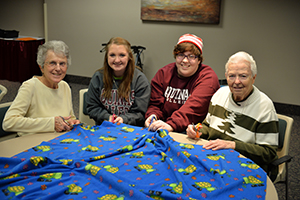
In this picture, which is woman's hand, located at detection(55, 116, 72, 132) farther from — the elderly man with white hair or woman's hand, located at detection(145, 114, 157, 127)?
the elderly man with white hair

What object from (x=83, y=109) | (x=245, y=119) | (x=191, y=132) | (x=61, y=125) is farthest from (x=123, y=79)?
(x=245, y=119)

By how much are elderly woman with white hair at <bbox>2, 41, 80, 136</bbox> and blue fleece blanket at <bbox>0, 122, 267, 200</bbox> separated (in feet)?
Result: 0.68

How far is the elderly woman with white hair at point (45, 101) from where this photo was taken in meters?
1.97

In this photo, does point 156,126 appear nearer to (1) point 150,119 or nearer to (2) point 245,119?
(1) point 150,119

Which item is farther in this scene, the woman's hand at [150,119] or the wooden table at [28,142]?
the woman's hand at [150,119]

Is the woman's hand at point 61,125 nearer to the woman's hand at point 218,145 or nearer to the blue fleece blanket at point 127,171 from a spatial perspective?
the blue fleece blanket at point 127,171

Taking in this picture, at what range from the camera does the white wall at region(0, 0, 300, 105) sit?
5.06 m

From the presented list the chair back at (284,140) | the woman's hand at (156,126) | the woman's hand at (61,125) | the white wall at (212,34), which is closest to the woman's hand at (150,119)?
the woman's hand at (156,126)

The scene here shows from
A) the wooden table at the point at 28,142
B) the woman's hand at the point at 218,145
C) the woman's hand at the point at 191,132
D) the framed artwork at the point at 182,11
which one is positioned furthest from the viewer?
the framed artwork at the point at 182,11

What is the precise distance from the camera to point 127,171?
4.81ft

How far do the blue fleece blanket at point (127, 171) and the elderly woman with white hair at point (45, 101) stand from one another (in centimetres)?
21

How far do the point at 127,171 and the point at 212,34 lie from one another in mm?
4548

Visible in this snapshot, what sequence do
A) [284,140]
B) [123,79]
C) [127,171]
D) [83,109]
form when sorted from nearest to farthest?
[127,171] → [284,140] → [123,79] → [83,109]

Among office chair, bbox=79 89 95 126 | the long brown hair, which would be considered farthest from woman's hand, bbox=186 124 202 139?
office chair, bbox=79 89 95 126
